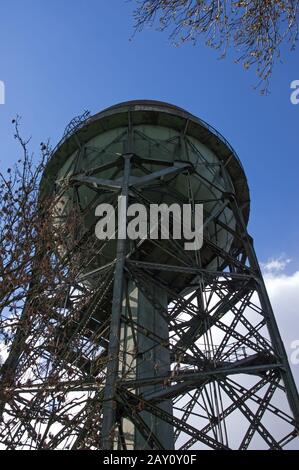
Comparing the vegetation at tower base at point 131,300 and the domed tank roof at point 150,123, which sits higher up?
the domed tank roof at point 150,123

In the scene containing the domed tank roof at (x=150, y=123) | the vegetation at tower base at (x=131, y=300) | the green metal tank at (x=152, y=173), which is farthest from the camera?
the domed tank roof at (x=150, y=123)

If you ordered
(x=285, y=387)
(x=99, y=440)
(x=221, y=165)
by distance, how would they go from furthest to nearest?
1. (x=221, y=165)
2. (x=285, y=387)
3. (x=99, y=440)

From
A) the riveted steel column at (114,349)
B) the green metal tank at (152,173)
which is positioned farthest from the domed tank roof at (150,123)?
the riveted steel column at (114,349)

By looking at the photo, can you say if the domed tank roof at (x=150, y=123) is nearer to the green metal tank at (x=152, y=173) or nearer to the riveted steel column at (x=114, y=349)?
the green metal tank at (x=152, y=173)

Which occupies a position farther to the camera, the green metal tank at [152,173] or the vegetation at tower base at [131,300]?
the green metal tank at [152,173]

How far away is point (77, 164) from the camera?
40.6ft

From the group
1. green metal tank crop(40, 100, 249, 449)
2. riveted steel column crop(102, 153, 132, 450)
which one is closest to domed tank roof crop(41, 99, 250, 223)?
green metal tank crop(40, 100, 249, 449)

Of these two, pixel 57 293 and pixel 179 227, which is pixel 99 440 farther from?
pixel 179 227

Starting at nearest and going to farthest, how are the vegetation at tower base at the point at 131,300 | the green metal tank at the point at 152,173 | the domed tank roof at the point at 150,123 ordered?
the vegetation at tower base at the point at 131,300 < the green metal tank at the point at 152,173 < the domed tank roof at the point at 150,123

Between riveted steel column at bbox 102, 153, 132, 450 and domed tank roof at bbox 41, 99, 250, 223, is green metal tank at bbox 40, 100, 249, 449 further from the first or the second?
riveted steel column at bbox 102, 153, 132, 450

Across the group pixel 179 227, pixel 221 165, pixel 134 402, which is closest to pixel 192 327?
pixel 179 227

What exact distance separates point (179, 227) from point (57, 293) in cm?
669

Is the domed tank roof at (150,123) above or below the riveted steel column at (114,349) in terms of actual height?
above

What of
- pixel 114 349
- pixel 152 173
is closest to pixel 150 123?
pixel 152 173
